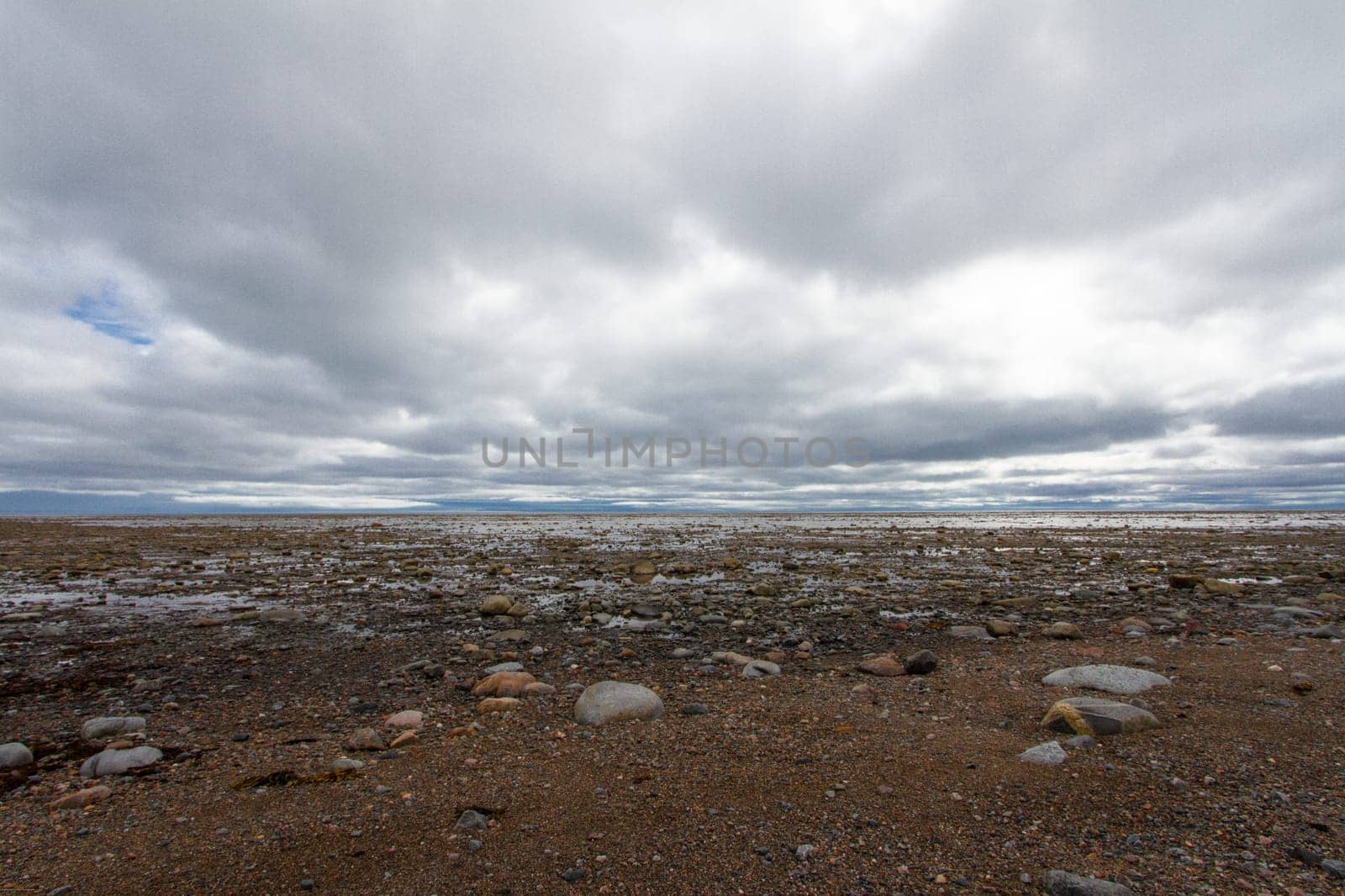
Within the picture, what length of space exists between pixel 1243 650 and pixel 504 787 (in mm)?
9141

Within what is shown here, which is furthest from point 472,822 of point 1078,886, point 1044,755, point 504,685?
point 1044,755

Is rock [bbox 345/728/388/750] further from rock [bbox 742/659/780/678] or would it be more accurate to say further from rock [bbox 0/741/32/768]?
rock [bbox 742/659/780/678]

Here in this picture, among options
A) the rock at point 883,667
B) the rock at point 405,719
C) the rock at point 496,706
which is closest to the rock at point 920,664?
the rock at point 883,667

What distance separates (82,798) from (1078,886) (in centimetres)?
605

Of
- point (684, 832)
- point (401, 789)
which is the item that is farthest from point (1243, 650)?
point (401, 789)

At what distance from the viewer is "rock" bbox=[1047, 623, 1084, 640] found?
366 inches

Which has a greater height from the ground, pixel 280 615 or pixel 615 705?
pixel 615 705

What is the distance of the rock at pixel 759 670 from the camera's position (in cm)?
725

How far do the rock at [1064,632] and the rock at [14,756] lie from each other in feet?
38.1

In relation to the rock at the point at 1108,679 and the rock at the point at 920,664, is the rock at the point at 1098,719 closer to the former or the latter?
the rock at the point at 1108,679

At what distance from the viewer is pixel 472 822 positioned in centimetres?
378

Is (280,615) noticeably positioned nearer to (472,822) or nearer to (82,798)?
(82,798)

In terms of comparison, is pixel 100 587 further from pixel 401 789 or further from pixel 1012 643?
pixel 1012 643

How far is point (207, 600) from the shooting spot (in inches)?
531
